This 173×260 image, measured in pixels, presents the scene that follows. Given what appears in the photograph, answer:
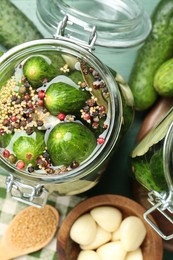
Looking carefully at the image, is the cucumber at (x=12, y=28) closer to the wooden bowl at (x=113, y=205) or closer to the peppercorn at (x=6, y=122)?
the peppercorn at (x=6, y=122)

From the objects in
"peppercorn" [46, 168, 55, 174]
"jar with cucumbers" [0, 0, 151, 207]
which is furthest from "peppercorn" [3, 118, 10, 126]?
"peppercorn" [46, 168, 55, 174]

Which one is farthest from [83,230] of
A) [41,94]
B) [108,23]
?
[108,23]

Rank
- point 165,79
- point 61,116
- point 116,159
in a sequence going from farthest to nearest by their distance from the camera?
point 116,159 → point 165,79 → point 61,116

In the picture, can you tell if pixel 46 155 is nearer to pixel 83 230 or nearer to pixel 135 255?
pixel 83 230

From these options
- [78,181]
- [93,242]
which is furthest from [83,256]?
[78,181]

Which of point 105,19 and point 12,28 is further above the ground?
point 105,19

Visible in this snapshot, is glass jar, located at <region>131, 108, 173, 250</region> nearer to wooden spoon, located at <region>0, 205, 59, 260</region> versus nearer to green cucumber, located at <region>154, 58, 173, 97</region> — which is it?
green cucumber, located at <region>154, 58, 173, 97</region>
